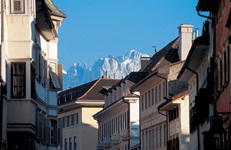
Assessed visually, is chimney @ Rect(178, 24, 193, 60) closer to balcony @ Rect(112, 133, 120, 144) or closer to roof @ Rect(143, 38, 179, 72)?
roof @ Rect(143, 38, 179, 72)

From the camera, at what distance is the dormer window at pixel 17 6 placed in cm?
4544

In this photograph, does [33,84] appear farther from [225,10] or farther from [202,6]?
[225,10]

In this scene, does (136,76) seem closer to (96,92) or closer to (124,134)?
(124,134)

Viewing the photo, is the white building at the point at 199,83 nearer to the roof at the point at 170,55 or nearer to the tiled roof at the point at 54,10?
the tiled roof at the point at 54,10

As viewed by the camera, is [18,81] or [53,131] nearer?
[18,81]

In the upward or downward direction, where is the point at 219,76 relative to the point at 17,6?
downward

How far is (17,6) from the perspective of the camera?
45625 mm

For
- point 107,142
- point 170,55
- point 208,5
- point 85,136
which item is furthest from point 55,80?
point 85,136

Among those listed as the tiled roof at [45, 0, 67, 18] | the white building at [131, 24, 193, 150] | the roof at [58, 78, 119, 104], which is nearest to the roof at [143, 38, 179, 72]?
the white building at [131, 24, 193, 150]

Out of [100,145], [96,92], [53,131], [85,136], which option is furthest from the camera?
[96,92]

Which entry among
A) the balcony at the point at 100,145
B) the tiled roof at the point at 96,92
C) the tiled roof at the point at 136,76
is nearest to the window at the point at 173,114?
the tiled roof at the point at 136,76

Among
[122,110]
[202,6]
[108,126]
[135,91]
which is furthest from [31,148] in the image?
[108,126]

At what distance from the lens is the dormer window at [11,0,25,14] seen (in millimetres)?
45438

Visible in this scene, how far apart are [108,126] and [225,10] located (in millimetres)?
76147
